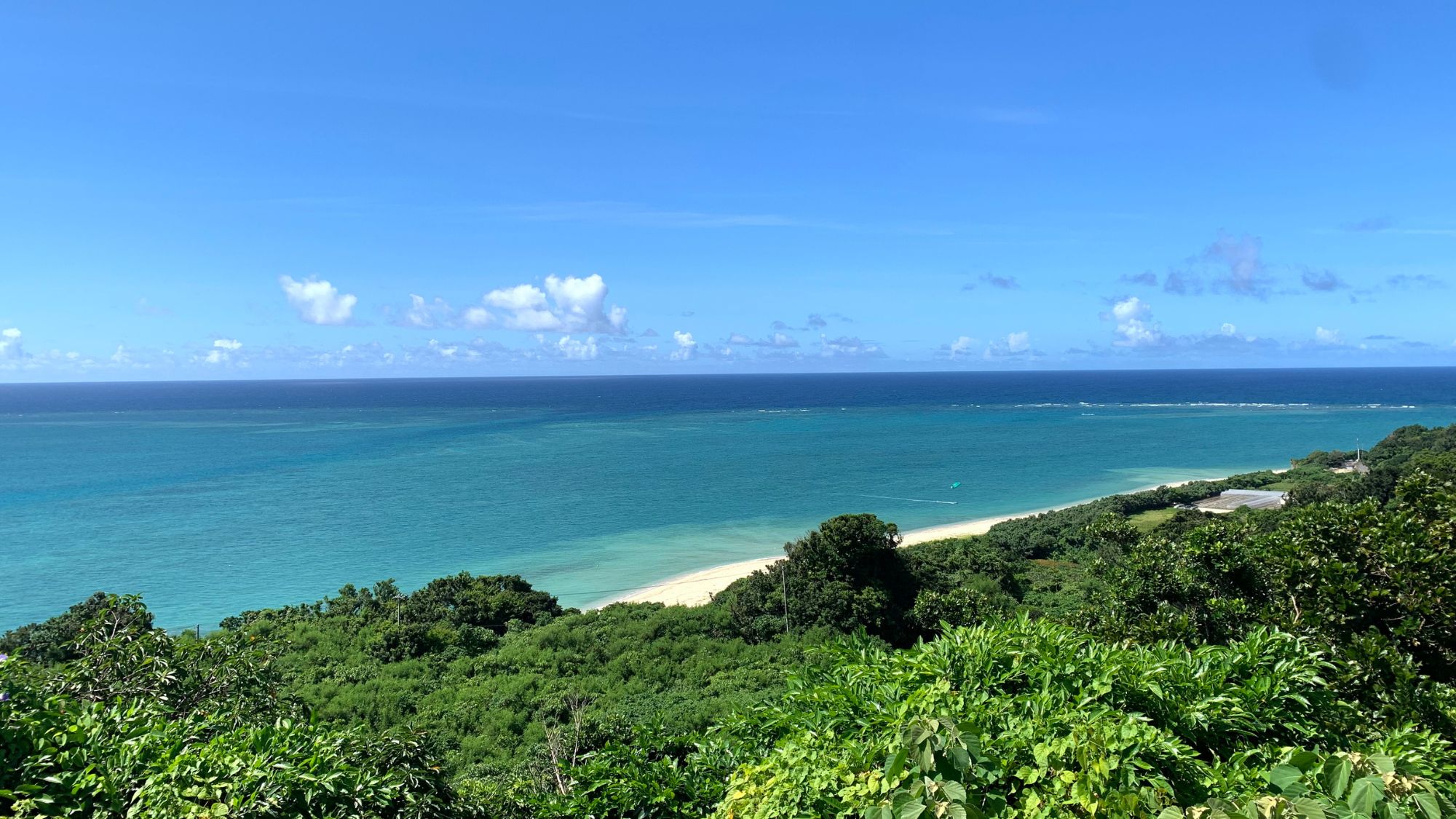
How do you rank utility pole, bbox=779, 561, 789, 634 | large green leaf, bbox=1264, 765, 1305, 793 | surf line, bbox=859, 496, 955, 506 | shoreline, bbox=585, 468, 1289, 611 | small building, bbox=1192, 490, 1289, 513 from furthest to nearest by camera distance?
surf line, bbox=859, 496, 955, 506
small building, bbox=1192, 490, 1289, 513
shoreline, bbox=585, 468, 1289, 611
utility pole, bbox=779, 561, 789, 634
large green leaf, bbox=1264, 765, 1305, 793

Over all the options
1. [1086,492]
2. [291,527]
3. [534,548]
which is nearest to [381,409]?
[291,527]

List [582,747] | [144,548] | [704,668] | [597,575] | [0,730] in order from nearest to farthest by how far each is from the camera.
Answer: [0,730], [582,747], [704,668], [597,575], [144,548]

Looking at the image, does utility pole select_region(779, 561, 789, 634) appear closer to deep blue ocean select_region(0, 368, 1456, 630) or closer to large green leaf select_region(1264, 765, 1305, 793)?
deep blue ocean select_region(0, 368, 1456, 630)

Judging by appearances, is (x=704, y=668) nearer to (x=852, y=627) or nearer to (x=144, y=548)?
(x=852, y=627)

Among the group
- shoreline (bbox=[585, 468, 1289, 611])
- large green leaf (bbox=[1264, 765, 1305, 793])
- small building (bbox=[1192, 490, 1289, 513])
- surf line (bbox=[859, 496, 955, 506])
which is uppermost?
large green leaf (bbox=[1264, 765, 1305, 793])

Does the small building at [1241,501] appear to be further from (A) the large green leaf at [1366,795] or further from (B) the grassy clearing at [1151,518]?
(A) the large green leaf at [1366,795]

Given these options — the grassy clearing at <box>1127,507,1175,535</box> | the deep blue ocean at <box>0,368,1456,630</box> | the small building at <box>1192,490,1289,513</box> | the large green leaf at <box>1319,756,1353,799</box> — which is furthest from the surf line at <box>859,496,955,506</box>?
the large green leaf at <box>1319,756,1353,799</box>

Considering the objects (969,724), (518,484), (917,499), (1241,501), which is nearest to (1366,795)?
(969,724)
